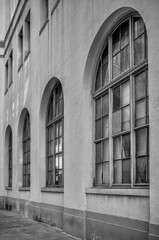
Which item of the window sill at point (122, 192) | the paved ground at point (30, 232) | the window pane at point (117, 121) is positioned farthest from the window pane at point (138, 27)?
the paved ground at point (30, 232)

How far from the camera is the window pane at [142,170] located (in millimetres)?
7791

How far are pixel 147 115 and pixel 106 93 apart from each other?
2.19 m

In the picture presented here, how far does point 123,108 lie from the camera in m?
8.87

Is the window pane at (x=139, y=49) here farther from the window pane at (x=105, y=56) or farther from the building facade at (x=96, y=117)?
the window pane at (x=105, y=56)

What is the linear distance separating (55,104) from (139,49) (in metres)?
6.35

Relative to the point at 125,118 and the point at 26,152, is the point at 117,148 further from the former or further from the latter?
the point at 26,152

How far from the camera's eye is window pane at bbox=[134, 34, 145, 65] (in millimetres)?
8125

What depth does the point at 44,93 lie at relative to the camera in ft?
48.4

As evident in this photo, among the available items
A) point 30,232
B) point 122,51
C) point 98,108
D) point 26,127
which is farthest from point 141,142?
point 26,127

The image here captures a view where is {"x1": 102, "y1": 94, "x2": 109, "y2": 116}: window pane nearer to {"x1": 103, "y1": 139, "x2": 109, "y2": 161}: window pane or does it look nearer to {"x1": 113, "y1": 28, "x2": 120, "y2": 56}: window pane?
{"x1": 103, "y1": 139, "x2": 109, "y2": 161}: window pane

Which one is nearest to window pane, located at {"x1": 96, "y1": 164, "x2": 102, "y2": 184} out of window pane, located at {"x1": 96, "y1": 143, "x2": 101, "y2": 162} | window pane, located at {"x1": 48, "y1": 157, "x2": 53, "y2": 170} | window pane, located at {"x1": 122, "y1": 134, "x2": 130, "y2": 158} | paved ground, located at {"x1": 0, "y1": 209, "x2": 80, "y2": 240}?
window pane, located at {"x1": 96, "y1": 143, "x2": 101, "y2": 162}

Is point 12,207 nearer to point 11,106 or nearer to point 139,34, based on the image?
point 11,106

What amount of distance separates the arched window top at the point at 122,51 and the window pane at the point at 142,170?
1.87 meters

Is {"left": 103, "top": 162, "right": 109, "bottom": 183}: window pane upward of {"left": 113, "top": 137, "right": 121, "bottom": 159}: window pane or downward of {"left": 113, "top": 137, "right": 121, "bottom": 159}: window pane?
downward
